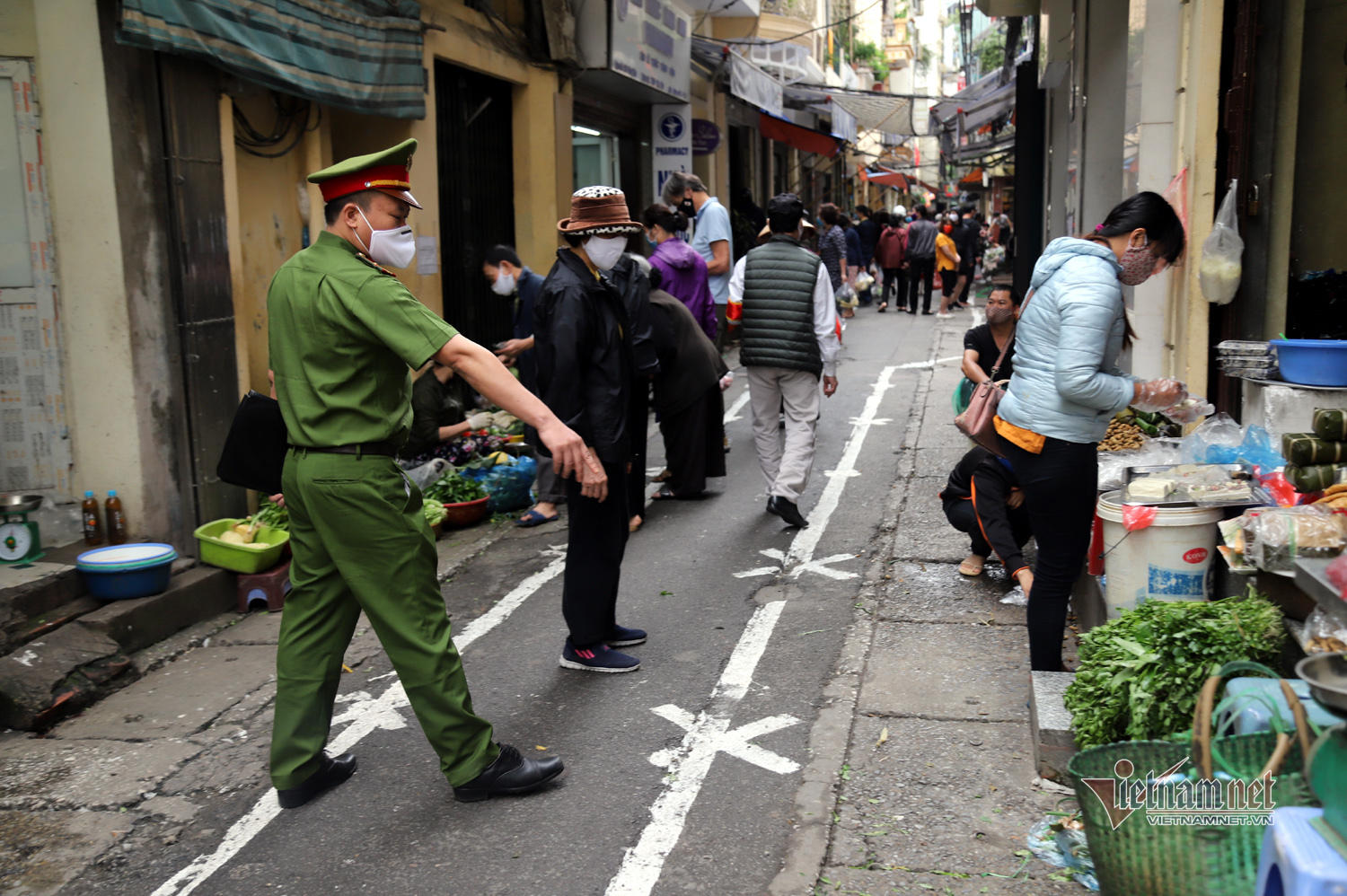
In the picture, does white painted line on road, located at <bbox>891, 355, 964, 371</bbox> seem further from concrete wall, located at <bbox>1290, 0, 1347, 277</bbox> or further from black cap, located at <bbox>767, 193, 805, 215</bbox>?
concrete wall, located at <bbox>1290, 0, 1347, 277</bbox>

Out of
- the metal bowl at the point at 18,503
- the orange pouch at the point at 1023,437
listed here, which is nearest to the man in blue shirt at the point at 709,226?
the metal bowl at the point at 18,503

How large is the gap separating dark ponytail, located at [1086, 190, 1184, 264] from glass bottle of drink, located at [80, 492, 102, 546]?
529cm

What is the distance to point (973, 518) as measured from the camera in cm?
594

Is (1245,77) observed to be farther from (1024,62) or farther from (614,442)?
(1024,62)

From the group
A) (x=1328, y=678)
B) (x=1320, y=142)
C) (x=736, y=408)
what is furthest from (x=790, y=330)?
(x=1328, y=678)

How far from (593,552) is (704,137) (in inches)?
534

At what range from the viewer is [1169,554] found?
4.34 metres

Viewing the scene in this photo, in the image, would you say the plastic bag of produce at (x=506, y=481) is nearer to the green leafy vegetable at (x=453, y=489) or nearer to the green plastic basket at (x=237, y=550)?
the green leafy vegetable at (x=453, y=489)

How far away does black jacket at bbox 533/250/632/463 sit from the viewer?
469 centimetres

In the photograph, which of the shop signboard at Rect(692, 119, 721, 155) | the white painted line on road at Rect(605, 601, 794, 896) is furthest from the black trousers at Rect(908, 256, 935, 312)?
the white painted line on road at Rect(605, 601, 794, 896)

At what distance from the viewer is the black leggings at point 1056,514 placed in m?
3.94

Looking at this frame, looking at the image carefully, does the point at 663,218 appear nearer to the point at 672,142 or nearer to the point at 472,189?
the point at 472,189

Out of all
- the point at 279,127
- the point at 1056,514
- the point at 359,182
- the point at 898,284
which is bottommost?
the point at 1056,514

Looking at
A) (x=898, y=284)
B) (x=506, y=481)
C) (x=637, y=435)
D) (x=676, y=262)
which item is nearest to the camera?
(x=637, y=435)
